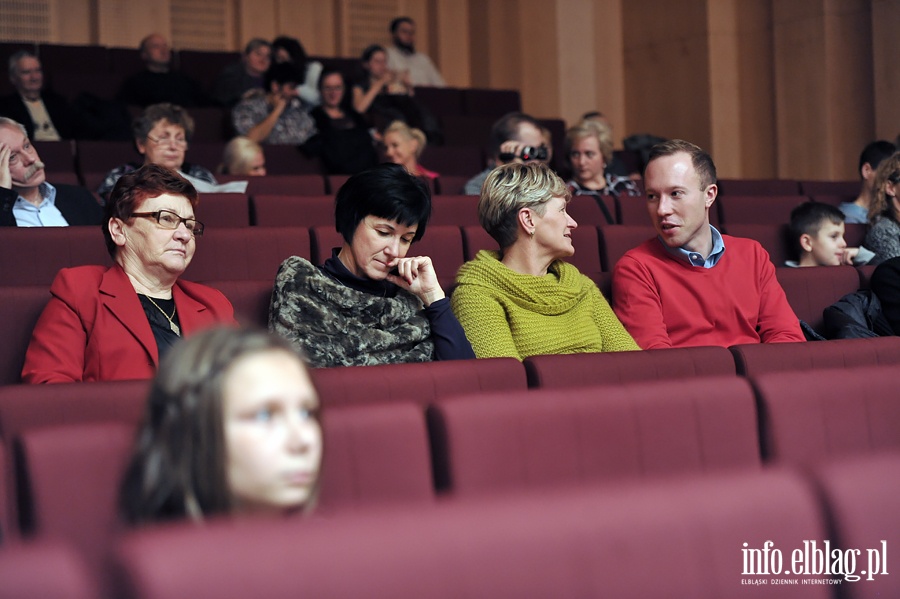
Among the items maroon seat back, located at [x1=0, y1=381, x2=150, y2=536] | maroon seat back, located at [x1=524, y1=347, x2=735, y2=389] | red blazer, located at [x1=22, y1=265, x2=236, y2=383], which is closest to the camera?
maroon seat back, located at [x1=0, y1=381, x2=150, y2=536]

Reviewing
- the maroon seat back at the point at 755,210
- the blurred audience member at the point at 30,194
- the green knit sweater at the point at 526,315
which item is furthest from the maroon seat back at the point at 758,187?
the blurred audience member at the point at 30,194

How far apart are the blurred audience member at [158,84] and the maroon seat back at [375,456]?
2282 mm

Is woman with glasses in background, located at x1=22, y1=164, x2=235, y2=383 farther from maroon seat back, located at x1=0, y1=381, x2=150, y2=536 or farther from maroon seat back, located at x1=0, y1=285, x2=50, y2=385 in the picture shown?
maroon seat back, located at x1=0, y1=381, x2=150, y2=536

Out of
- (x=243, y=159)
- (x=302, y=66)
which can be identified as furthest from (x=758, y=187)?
(x=302, y=66)

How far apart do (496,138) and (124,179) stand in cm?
109

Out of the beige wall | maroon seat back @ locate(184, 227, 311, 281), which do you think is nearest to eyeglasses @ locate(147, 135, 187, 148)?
maroon seat back @ locate(184, 227, 311, 281)

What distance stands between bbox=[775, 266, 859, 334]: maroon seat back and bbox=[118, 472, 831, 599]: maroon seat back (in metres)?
1.02

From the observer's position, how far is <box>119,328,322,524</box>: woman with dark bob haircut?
464mm

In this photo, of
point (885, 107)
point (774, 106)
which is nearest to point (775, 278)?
point (885, 107)

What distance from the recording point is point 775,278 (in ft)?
4.53

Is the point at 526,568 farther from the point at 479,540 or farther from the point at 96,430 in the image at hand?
the point at 96,430

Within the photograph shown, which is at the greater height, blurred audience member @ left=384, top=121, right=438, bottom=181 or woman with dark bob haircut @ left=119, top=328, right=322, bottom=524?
blurred audience member @ left=384, top=121, right=438, bottom=181

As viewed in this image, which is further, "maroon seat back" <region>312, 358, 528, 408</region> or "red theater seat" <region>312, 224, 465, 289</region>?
"red theater seat" <region>312, 224, 465, 289</region>

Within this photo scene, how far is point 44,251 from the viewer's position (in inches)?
53.4
